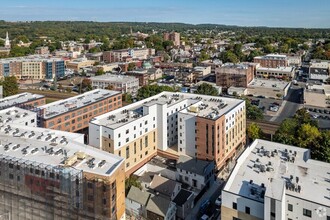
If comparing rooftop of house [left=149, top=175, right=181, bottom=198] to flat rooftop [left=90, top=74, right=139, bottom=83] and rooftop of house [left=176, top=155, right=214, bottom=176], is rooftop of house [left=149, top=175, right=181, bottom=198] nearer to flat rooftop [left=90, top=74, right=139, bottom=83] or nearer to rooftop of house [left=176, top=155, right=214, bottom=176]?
rooftop of house [left=176, top=155, right=214, bottom=176]

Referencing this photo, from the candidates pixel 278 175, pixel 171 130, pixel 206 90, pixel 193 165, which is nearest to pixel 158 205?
pixel 193 165

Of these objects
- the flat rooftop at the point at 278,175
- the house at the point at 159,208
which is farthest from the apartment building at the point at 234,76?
the house at the point at 159,208

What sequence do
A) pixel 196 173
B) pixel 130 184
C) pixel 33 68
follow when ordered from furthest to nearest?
1. pixel 33 68
2. pixel 196 173
3. pixel 130 184

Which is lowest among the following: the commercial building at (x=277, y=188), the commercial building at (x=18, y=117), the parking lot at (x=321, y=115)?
the commercial building at (x=277, y=188)

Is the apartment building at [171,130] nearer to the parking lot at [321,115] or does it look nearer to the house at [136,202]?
the house at [136,202]

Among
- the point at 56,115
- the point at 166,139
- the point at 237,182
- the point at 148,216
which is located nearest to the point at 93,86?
the point at 56,115

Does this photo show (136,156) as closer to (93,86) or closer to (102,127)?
(102,127)

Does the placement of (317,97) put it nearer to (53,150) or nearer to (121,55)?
(53,150)
